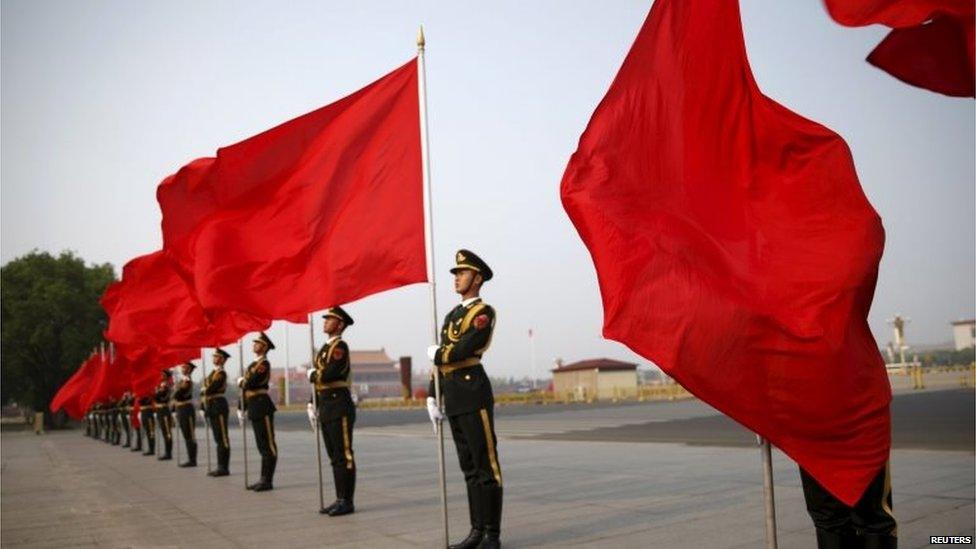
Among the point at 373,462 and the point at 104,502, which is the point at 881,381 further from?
the point at 373,462

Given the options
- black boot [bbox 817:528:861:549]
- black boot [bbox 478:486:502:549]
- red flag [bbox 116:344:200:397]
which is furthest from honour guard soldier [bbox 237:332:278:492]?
black boot [bbox 817:528:861:549]

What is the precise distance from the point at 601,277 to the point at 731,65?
1.33 metres

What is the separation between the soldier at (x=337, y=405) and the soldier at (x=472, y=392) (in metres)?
2.35

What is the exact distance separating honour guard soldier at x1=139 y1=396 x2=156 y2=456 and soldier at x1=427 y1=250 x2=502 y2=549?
57.1 feet

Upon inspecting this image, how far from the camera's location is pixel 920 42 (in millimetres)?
3426

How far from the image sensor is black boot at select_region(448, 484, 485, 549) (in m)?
6.67

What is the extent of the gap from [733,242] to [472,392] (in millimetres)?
3511

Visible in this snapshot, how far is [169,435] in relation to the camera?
2028cm

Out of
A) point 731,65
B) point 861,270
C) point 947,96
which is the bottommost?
point 861,270

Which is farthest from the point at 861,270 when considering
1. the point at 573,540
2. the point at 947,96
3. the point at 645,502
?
the point at 645,502

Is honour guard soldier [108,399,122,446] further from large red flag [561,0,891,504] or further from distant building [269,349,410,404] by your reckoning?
distant building [269,349,410,404]

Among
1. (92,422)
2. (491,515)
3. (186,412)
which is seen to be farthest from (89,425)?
(491,515)

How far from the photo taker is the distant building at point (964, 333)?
114m

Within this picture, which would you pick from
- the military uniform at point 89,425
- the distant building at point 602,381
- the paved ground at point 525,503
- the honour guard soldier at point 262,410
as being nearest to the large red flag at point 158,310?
the honour guard soldier at point 262,410
